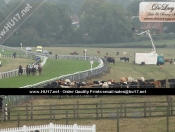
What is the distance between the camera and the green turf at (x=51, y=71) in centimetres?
1429

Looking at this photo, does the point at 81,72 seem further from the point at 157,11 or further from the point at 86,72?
the point at 157,11

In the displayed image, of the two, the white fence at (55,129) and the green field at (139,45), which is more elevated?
the green field at (139,45)

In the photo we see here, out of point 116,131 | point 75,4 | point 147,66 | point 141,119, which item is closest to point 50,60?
point 75,4

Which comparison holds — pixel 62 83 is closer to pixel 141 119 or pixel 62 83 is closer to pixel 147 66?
pixel 147 66

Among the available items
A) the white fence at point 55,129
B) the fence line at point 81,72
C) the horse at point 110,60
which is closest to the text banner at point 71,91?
the fence line at point 81,72

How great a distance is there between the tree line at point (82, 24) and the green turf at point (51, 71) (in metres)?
0.57

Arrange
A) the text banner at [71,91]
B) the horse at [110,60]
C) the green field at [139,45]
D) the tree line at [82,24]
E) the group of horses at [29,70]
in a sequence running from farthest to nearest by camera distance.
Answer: the horse at [110,60]
the tree line at [82,24]
the group of horses at [29,70]
the green field at [139,45]
the text banner at [71,91]

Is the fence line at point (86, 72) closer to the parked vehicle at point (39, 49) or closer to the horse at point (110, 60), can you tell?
the horse at point (110, 60)

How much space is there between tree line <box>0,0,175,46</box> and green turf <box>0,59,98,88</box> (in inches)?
22.3

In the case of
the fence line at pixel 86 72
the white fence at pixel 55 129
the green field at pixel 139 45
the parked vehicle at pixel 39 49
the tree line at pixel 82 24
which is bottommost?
the white fence at pixel 55 129

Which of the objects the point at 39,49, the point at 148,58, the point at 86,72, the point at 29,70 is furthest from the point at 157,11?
the point at 29,70

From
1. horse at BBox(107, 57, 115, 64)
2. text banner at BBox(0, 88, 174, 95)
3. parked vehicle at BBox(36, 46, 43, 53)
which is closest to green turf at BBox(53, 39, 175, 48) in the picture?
horse at BBox(107, 57, 115, 64)

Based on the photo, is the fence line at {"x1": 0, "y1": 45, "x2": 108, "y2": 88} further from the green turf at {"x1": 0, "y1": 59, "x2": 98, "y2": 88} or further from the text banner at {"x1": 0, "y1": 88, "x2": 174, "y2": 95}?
the text banner at {"x1": 0, "y1": 88, "x2": 174, "y2": 95}

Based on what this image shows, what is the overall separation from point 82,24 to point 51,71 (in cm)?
151
